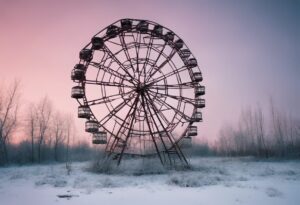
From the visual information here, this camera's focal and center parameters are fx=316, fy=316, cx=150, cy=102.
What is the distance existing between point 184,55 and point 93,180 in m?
14.8

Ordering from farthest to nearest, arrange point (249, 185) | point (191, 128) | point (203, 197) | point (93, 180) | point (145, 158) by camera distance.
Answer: point (191, 128), point (145, 158), point (93, 180), point (249, 185), point (203, 197)

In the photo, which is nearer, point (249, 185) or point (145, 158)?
point (249, 185)

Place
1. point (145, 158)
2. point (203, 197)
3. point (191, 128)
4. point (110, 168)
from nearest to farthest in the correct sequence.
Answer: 1. point (203, 197)
2. point (110, 168)
3. point (145, 158)
4. point (191, 128)

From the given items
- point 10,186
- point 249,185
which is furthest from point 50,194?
point 249,185

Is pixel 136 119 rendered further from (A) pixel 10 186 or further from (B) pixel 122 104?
(A) pixel 10 186

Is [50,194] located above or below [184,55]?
below

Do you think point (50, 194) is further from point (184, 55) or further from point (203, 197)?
point (184, 55)

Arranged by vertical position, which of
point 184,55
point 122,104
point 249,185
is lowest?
point 249,185

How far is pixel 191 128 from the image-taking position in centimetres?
2703

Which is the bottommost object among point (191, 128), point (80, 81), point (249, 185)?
point (249, 185)

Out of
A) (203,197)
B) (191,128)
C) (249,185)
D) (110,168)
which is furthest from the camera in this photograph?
(191,128)

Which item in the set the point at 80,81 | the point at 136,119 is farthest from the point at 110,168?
the point at 80,81

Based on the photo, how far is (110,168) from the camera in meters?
22.9

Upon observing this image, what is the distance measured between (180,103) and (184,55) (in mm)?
4423
